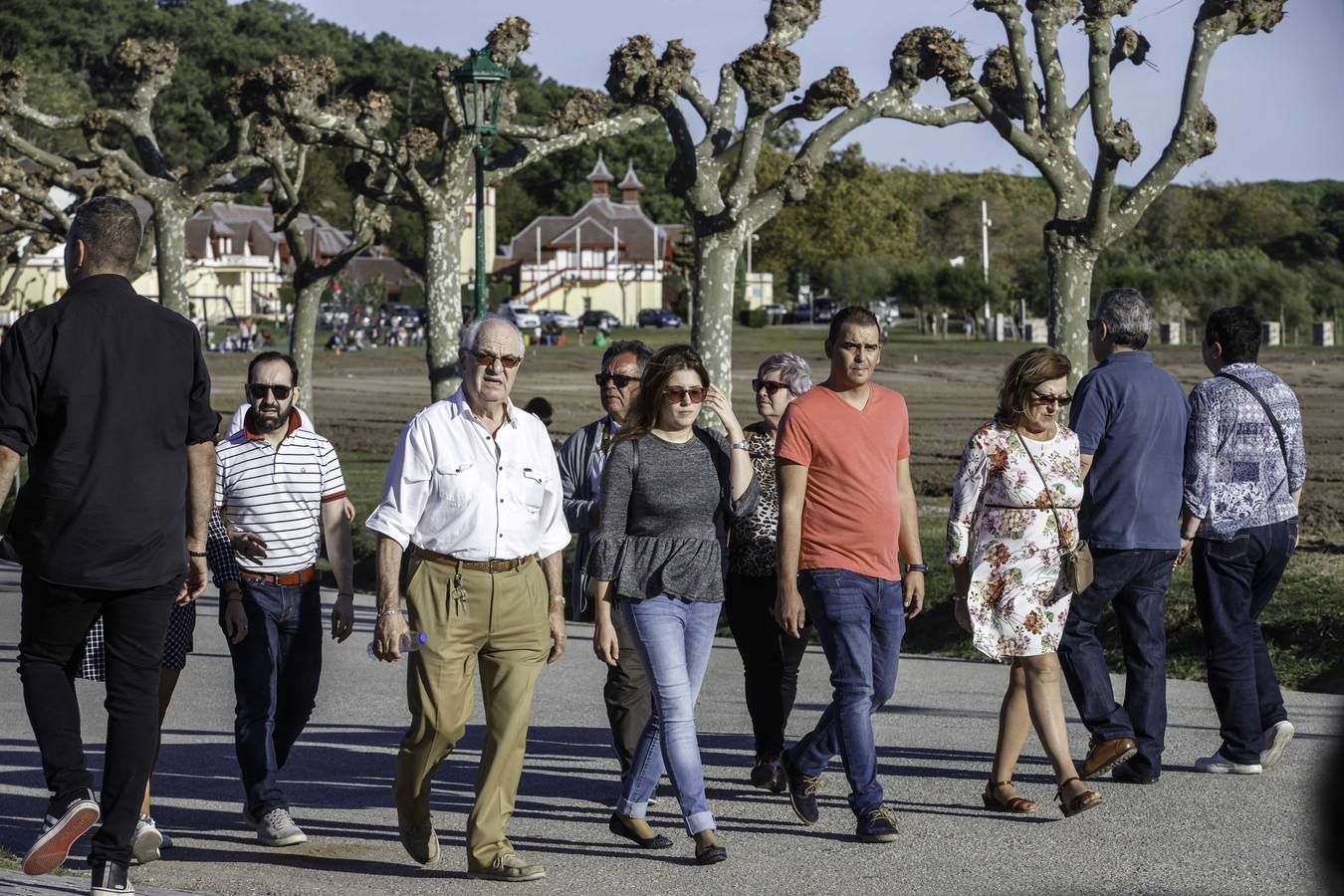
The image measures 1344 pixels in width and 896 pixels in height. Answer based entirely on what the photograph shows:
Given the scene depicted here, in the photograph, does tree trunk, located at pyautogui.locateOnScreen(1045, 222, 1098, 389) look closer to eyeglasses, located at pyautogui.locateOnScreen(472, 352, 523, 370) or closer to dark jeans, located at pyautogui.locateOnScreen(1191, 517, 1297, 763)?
dark jeans, located at pyautogui.locateOnScreen(1191, 517, 1297, 763)

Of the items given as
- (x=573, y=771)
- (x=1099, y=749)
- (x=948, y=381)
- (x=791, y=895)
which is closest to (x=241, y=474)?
(x=573, y=771)

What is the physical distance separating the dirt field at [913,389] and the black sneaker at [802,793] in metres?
9.30

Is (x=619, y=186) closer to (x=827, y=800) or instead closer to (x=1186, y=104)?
(x=1186, y=104)

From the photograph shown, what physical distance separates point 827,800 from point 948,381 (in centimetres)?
3984

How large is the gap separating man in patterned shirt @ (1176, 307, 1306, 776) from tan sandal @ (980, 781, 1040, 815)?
1.10 metres

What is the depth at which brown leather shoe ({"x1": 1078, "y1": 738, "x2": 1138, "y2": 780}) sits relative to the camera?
22.5 ft

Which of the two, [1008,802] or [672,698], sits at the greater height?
[672,698]

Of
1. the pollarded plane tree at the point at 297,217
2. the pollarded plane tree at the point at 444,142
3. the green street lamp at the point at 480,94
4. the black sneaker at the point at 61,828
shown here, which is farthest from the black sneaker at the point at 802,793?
the pollarded plane tree at the point at 297,217

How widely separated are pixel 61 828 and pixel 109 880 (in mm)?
219

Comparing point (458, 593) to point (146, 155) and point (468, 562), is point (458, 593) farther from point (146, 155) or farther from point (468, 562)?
point (146, 155)

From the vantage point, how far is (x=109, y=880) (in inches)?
202

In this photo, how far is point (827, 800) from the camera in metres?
7.11

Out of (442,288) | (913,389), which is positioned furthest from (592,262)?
(442,288)

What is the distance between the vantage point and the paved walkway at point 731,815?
5.80 meters
